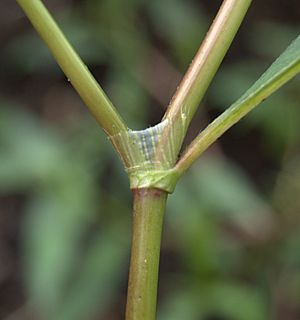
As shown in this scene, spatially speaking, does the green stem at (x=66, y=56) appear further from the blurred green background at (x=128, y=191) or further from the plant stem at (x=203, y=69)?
the blurred green background at (x=128, y=191)

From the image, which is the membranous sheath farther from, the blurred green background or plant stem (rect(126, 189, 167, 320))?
the blurred green background

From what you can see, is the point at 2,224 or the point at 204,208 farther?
the point at 2,224

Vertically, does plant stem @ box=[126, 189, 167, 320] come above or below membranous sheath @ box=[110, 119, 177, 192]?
below

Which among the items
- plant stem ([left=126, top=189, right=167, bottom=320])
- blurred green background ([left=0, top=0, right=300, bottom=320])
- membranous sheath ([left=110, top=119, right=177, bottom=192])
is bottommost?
plant stem ([left=126, top=189, right=167, bottom=320])

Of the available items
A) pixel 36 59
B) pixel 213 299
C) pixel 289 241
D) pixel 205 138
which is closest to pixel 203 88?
pixel 205 138

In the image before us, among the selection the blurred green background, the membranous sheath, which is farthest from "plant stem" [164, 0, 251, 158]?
the blurred green background

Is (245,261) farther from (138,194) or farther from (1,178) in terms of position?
(138,194)

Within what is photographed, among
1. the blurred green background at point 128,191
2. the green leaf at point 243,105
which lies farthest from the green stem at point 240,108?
the blurred green background at point 128,191
